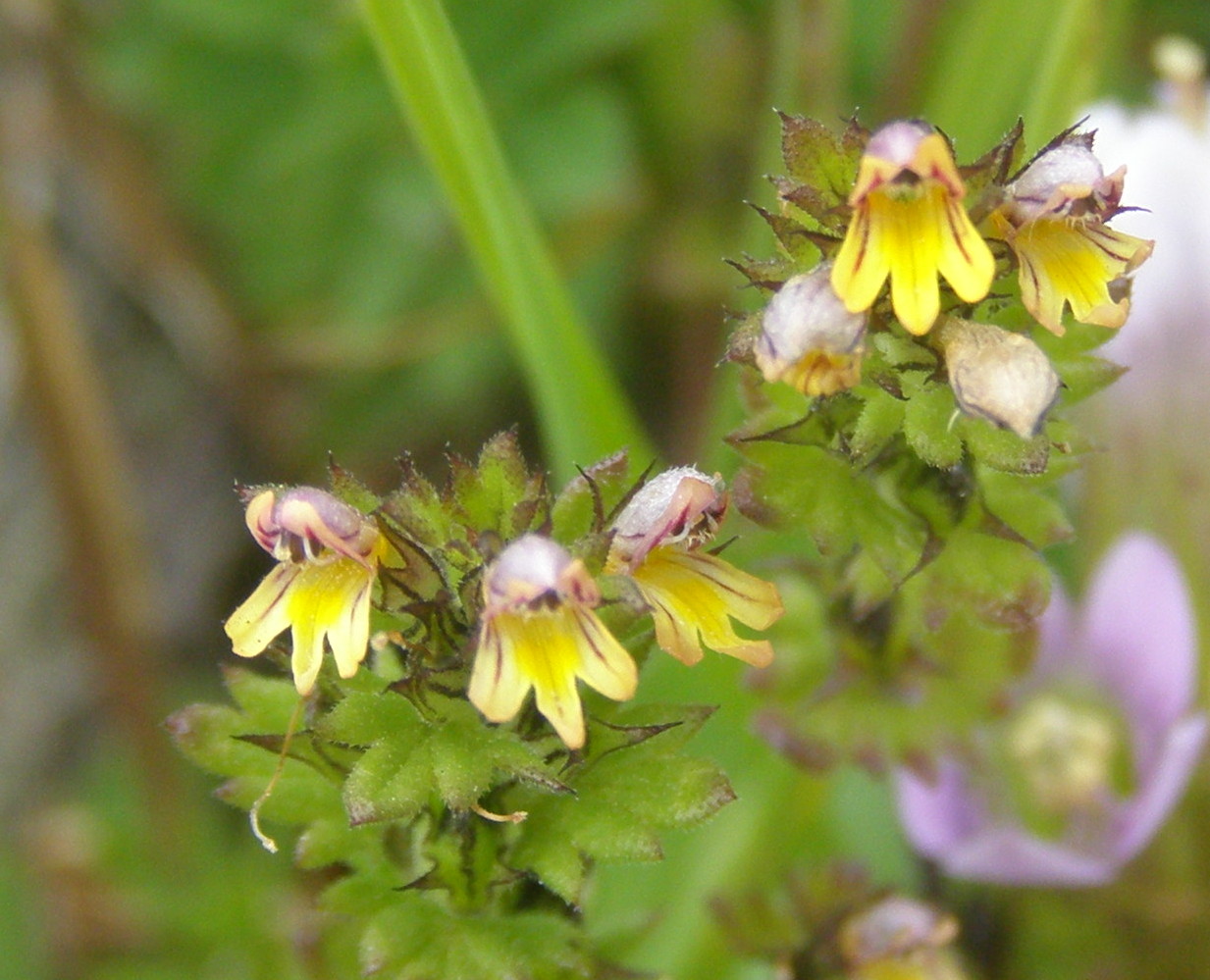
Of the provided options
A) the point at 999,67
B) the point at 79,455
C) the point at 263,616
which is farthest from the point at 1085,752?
the point at 79,455

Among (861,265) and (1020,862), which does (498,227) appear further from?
(1020,862)

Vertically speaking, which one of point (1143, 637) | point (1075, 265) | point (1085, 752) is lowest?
point (1085, 752)

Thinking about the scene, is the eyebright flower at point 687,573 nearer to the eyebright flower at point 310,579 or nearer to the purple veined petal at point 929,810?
the eyebright flower at point 310,579

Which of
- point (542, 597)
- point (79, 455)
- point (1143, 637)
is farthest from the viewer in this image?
point (79, 455)

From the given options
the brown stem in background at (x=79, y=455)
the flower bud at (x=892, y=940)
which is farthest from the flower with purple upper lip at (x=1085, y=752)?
the brown stem in background at (x=79, y=455)

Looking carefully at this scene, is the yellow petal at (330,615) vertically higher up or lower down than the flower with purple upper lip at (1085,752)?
higher up
